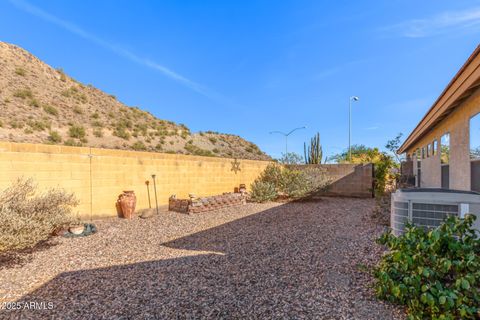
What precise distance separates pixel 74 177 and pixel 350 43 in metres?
12.7

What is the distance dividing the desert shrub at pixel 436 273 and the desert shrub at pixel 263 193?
9.67 meters

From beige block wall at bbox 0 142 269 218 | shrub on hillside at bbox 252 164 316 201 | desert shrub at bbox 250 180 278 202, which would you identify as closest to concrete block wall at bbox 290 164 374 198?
shrub on hillside at bbox 252 164 316 201

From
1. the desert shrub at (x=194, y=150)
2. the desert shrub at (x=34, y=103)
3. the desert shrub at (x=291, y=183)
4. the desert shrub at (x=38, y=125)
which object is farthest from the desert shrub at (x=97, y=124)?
the desert shrub at (x=291, y=183)

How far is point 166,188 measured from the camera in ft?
34.1

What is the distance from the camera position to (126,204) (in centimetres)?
848

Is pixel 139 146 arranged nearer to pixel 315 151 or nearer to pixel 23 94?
pixel 23 94

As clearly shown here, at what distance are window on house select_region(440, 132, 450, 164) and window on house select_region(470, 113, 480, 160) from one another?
2.30 m

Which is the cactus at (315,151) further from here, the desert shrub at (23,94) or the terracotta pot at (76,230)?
the desert shrub at (23,94)

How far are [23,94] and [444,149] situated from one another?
2616 centimetres

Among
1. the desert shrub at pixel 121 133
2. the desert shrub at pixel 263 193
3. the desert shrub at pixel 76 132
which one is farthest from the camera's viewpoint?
the desert shrub at pixel 121 133

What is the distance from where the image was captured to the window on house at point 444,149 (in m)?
8.54

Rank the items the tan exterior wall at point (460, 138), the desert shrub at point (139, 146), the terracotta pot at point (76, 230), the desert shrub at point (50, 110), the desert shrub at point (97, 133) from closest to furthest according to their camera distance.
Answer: the tan exterior wall at point (460, 138), the terracotta pot at point (76, 230), the desert shrub at point (50, 110), the desert shrub at point (97, 133), the desert shrub at point (139, 146)

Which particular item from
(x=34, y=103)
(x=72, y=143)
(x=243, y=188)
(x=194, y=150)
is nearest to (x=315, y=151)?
(x=243, y=188)

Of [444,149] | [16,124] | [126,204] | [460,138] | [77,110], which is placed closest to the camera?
[460,138]
